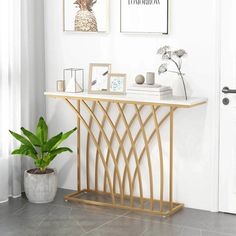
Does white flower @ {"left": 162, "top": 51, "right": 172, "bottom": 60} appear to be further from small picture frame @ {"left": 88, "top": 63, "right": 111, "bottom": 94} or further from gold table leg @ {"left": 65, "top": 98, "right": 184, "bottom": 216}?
small picture frame @ {"left": 88, "top": 63, "right": 111, "bottom": 94}

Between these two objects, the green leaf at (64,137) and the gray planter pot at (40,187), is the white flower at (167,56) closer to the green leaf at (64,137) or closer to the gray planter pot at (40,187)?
the green leaf at (64,137)

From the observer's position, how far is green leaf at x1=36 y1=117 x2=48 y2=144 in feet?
15.5

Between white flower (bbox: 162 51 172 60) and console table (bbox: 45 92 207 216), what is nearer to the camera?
white flower (bbox: 162 51 172 60)

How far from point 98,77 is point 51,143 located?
654mm

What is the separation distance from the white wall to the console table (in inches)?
5.0

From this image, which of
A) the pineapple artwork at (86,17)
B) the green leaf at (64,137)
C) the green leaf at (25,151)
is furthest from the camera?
the pineapple artwork at (86,17)

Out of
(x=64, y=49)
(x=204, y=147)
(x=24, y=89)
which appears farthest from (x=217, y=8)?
(x=24, y=89)

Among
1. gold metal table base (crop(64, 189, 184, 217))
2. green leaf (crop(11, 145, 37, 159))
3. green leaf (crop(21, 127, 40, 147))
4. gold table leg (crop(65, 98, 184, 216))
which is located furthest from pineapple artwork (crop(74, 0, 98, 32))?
gold metal table base (crop(64, 189, 184, 217))

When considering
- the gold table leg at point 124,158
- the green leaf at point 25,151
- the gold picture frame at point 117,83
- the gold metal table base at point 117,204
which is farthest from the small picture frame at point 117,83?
the gold metal table base at point 117,204

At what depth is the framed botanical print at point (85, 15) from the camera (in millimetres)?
4766

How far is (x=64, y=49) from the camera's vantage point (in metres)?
5.03

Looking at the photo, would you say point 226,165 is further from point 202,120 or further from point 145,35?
point 145,35

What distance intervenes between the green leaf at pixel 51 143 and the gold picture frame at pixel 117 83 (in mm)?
575

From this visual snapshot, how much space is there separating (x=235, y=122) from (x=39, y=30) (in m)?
1.88
